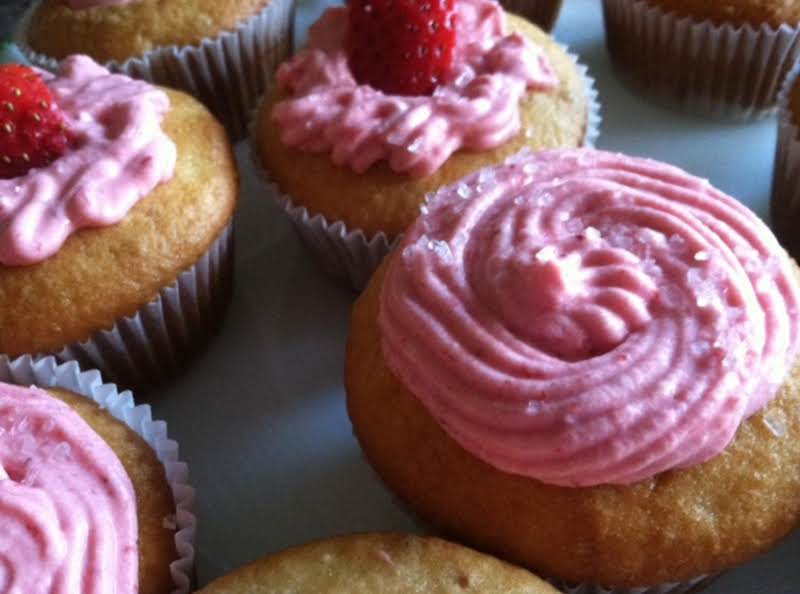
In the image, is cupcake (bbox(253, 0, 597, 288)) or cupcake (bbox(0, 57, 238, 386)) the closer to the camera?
cupcake (bbox(0, 57, 238, 386))

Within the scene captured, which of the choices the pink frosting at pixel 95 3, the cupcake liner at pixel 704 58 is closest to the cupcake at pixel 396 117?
the cupcake liner at pixel 704 58

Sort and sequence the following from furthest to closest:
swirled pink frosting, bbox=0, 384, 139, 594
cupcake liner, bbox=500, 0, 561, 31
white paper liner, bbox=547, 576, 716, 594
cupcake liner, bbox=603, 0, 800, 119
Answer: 1. cupcake liner, bbox=500, 0, 561, 31
2. cupcake liner, bbox=603, 0, 800, 119
3. white paper liner, bbox=547, 576, 716, 594
4. swirled pink frosting, bbox=0, 384, 139, 594

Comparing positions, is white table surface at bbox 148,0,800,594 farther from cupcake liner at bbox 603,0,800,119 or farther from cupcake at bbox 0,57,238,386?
cupcake at bbox 0,57,238,386

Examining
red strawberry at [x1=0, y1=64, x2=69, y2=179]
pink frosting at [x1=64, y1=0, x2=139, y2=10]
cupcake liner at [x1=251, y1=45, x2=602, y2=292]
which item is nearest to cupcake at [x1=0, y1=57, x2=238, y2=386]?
red strawberry at [x1=0, y1=64, x2=69, y2=179]

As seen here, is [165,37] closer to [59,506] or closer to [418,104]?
[418,104]

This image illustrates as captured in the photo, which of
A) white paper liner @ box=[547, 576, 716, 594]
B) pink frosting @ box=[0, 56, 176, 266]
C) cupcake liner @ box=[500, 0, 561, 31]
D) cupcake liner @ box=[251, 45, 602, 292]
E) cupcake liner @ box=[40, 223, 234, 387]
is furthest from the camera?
cupcake liner @ box=[500, 0, 561, 31]

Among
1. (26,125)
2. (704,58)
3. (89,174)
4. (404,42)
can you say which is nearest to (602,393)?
(404,42)
